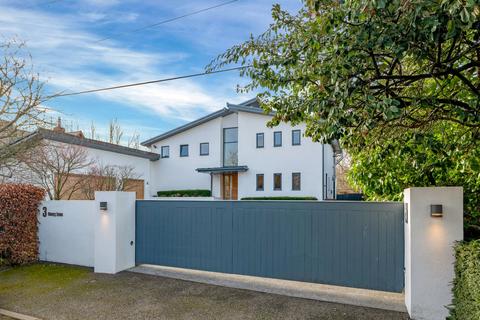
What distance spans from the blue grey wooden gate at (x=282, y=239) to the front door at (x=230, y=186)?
13.6m

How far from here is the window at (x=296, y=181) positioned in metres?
18.7

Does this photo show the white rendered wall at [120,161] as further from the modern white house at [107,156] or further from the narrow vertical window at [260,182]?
the narrow vertical window at [260,182]

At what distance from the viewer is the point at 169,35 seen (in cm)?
1027

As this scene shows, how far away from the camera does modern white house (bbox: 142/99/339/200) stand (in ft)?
61.2

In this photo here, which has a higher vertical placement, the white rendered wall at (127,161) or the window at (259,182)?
the white rendered wall at (127,161)

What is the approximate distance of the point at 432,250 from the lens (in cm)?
464

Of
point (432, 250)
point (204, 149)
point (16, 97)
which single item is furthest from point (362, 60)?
point (204, 149)

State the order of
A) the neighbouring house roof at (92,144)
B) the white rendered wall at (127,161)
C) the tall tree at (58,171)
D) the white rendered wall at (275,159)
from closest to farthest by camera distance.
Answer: the tall tree at (58,171)
the neighbouring house roof at (92,144)
the white rendered wall at (127,161)
the white rendered wall at (275,159)

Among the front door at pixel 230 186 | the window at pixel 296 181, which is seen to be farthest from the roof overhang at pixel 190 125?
the window at pixel 296 181

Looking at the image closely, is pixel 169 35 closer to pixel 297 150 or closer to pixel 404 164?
pixel 404 164

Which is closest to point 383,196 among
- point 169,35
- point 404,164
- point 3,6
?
point 404,164

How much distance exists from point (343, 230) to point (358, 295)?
1.11m

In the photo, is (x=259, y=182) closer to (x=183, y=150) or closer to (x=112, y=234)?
(x=183, y=150)

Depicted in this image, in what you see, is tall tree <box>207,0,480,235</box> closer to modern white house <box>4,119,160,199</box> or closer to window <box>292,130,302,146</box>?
modern white house <box>4,119,160,199</box>
